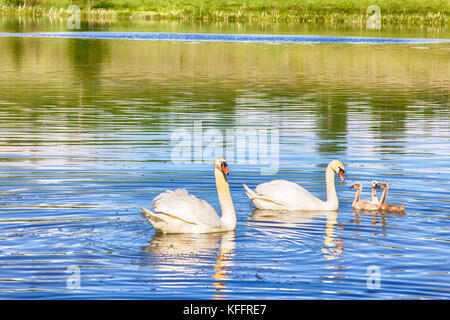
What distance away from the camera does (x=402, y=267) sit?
13.1 meters

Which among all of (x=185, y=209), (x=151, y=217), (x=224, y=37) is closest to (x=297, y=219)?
(x=185, y=209)

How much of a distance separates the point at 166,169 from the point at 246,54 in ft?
141

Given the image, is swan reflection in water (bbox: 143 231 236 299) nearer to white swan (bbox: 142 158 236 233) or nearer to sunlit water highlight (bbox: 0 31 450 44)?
white swan (bbox: 142 158 236 233)

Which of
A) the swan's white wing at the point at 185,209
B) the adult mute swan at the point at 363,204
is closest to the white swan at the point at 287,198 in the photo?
the adult mute swan at the point at 363,204

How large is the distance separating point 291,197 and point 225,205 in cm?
205

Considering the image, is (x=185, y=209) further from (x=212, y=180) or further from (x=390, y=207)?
(x=212, y=180)

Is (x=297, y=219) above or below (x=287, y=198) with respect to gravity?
below

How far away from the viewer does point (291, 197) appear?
1688 centimetres

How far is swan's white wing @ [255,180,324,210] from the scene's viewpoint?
55.4 feet

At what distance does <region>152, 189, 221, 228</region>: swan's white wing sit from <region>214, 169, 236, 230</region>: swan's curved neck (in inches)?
13.8

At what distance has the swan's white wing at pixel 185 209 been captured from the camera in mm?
14555

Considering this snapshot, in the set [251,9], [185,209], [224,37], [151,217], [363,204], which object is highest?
[251,9]

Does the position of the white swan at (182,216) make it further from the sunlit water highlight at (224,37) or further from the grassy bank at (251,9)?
the grassy bank at (251,9)

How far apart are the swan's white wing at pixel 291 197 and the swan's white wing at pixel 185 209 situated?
8.03 feet
